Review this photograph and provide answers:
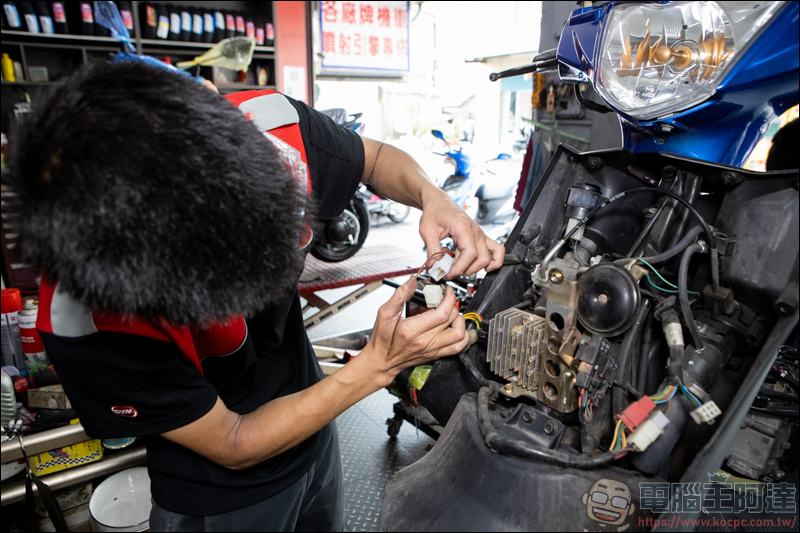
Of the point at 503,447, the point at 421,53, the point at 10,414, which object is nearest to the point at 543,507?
the point at 503,447

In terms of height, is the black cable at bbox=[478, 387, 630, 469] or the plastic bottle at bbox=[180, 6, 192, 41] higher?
the plastic bottle at bbox=[180, 6, 192, 41]

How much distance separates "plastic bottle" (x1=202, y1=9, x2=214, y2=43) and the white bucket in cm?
498

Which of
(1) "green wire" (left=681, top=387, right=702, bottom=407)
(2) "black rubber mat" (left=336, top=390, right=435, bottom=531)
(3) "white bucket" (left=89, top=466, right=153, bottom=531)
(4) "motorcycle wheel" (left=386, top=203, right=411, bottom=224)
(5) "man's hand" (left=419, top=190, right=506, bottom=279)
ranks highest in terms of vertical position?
(5) "man's hand" (left=419, top=190, right=506, bottom=279)

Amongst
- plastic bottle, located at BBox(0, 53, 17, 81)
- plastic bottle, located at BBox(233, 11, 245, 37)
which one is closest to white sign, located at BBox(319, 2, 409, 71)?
plastic bottle, located at BBox(233, 11, 245, 37)

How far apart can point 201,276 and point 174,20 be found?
5.70 m

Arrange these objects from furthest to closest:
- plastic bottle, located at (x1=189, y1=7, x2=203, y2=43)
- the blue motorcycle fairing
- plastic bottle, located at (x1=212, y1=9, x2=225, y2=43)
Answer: the blue motorcycle fairing
plastic bottle, located at (x1=212, y1=9, x2=225, y2=43)
plastic bottle, located at (x1=189, y1=7, x2=203, y2=43)

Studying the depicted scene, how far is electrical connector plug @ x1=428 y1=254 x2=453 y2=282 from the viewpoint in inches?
42.0

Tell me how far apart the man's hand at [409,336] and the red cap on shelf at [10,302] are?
2024 millimetres

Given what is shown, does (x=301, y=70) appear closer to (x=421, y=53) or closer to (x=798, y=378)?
(x=421, y=53)

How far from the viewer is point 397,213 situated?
280 inches

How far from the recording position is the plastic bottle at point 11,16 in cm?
427

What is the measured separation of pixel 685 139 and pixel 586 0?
429mm

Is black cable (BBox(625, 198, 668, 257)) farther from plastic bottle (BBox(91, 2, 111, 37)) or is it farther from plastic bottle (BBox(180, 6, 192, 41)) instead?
plastic bottle (BBox(180, 6, 192, 41))

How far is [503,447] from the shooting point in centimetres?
77
